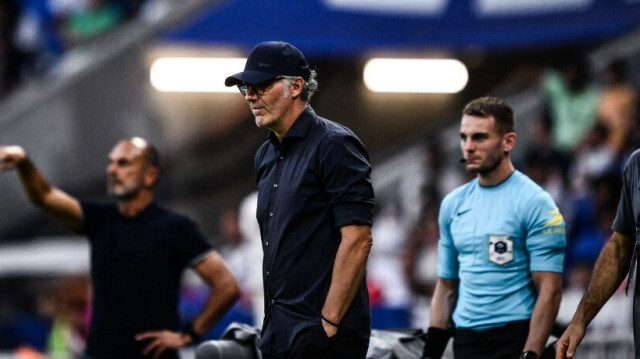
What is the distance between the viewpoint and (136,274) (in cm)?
760

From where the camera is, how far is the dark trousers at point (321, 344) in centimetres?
540

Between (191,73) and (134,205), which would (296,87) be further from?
(191,73)

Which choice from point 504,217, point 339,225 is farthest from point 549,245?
point 339,225

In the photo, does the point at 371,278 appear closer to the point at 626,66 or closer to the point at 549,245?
the point at 626,66

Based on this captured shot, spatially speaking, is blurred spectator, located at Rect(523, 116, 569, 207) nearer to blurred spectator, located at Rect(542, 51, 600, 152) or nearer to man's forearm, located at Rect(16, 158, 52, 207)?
blurred spectator, located at Rect(542, 51, 600, 152)

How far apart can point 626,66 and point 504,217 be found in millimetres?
9916

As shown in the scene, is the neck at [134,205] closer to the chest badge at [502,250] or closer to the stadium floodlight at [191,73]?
the chest badge at [502,250]

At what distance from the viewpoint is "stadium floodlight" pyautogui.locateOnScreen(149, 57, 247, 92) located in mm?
18672

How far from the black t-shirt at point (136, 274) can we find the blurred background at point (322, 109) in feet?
16.0

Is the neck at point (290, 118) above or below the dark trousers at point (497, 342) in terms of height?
above

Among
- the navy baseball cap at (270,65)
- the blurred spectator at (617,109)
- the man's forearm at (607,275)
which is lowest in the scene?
the man's forearm at (607,275)

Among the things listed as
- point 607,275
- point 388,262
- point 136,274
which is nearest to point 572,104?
point 388,262

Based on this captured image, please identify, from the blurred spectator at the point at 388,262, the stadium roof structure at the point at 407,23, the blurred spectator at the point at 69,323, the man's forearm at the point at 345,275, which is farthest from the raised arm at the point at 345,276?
the stadium roof structure at the point at 407,23

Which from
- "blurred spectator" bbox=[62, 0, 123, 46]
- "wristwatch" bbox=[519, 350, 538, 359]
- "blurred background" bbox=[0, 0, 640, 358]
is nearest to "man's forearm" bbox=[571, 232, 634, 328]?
"wristwatch" bbox=[519, 350, 538, 359]
